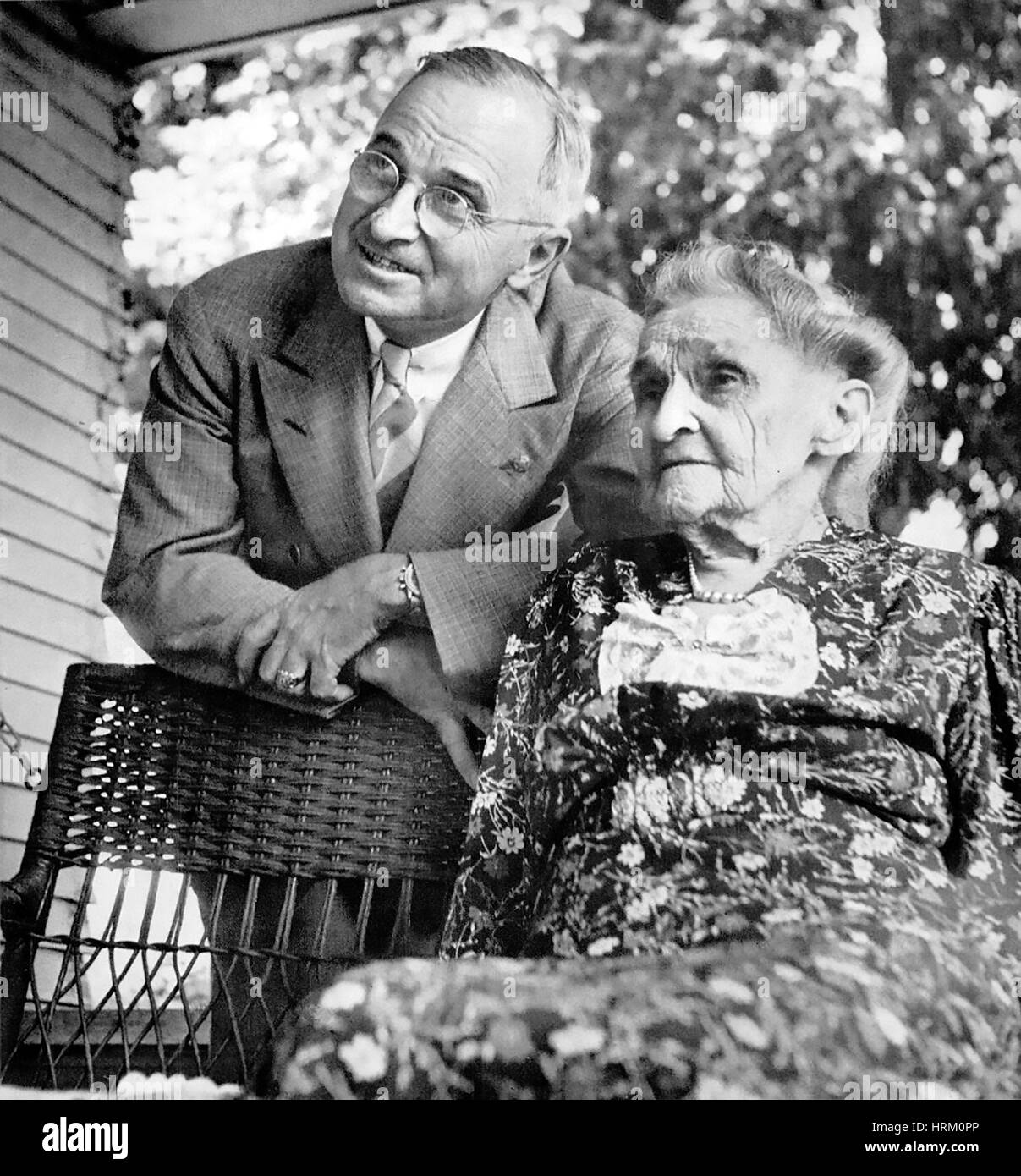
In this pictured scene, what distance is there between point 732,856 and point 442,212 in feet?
3.18

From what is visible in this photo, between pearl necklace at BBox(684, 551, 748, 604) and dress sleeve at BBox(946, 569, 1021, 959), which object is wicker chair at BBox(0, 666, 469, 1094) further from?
dress sleeve at BBox(946, 569, 1021, 959)

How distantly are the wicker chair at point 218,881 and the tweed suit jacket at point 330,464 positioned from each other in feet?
0.48

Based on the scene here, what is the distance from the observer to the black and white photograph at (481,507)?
179cm

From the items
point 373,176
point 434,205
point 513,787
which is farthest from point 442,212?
point 513,787

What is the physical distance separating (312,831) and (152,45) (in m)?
1.26

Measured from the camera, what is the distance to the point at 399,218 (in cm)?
211

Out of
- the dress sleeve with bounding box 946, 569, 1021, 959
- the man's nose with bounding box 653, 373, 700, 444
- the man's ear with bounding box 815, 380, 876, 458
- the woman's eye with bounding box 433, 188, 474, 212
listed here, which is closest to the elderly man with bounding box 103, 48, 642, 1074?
the woman's eye with bounding box 433, 188, 474, 212

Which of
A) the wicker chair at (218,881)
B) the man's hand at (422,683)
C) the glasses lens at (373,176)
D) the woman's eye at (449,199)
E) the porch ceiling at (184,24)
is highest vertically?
the porch ceiling at (184,24)

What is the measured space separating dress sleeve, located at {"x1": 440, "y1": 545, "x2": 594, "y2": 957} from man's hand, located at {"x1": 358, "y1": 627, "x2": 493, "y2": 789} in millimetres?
97

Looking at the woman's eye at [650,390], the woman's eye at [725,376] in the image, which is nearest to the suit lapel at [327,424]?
the woman's eye at [650,390]

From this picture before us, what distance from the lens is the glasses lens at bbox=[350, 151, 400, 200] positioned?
2.13 metres

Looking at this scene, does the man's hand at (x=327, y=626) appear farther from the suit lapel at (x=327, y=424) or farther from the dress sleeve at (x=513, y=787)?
the dress sleeve at (x=513, y=787)

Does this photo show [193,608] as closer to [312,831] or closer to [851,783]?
[312,831]

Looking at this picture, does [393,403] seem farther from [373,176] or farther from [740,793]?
[740,793]
